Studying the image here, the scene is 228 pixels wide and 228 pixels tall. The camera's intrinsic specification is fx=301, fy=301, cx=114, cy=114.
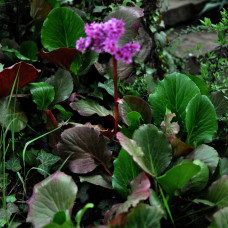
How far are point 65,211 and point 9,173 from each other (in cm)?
61

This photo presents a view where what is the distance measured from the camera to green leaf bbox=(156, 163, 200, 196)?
1086 mm

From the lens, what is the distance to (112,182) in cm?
133

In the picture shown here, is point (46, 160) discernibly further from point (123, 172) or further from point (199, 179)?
point (199, 179)

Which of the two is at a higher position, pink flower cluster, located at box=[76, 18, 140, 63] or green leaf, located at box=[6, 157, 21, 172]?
pink flower cluster, located at box=[76, 18, 140, 63]

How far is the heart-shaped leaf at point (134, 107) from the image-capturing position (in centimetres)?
158

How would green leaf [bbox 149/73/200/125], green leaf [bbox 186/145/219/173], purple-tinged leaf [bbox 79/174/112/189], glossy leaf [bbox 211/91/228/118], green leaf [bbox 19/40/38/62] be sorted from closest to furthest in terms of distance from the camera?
1. green leaf [bbox 186/145/219/173]
2. purple-tinged leaf [bbox 79/174/112/189]
3. green leaf [bbox 149/73/200/125]
4. glossy leaf [bbox 211/91/228/118]
5. green leaf [bbox 19/40/38/62]

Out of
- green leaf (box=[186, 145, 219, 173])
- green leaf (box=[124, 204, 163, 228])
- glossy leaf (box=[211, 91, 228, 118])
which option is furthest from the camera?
glossy leaf (box=[211, 91, 228, 118])

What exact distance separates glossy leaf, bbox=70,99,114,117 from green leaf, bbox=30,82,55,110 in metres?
0.13

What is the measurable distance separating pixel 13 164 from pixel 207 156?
3.14 feet

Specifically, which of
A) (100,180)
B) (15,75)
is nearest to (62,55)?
(15,75)

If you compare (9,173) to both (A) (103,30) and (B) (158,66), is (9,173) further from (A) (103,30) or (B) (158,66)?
(B) (158,66)

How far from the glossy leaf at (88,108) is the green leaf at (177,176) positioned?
0.64 metres

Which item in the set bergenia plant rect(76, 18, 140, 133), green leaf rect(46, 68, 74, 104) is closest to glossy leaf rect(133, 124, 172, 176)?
bergenia plant rect(76, 18, 140, 133)

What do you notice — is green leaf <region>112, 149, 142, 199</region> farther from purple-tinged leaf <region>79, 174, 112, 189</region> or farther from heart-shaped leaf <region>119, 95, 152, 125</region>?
heart-shaped leaf <region>119, 95, 152, 125</region>
